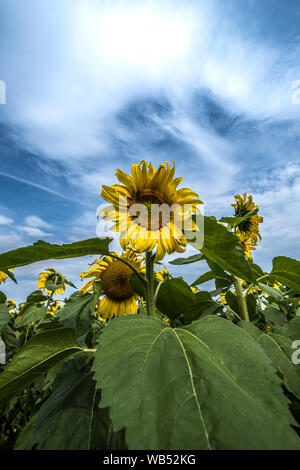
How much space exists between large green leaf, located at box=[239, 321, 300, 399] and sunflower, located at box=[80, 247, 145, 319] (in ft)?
3.52

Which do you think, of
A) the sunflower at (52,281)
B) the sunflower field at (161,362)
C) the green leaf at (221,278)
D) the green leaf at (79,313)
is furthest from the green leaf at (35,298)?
the green leaf at (221,278)

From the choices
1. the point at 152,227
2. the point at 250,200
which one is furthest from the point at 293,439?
the point at 250,200

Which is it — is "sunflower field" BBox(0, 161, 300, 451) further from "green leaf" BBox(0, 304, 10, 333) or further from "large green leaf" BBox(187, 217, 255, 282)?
"green leaf" BBox(0, 304, 10, 333)

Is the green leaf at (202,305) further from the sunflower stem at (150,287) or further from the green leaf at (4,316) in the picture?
the green leaf at (4,316)

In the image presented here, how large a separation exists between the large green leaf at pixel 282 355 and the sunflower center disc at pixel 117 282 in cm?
105

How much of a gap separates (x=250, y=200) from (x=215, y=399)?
2.47m

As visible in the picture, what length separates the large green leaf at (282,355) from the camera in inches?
40.3

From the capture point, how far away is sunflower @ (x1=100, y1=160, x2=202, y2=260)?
3.95 feet

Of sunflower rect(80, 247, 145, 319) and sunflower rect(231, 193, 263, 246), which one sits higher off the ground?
sunflower rect(231, 193, 263, 246)

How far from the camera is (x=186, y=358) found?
2.39 feet

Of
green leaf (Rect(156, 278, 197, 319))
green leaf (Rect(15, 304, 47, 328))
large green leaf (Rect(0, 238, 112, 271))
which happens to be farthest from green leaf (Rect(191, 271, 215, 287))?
green leaf (Rect(15, 304, 47, 328))

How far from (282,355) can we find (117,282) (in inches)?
51.1

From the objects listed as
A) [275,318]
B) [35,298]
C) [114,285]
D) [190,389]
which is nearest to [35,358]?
[190,389]

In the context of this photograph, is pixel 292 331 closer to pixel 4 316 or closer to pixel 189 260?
pixel 189 260
